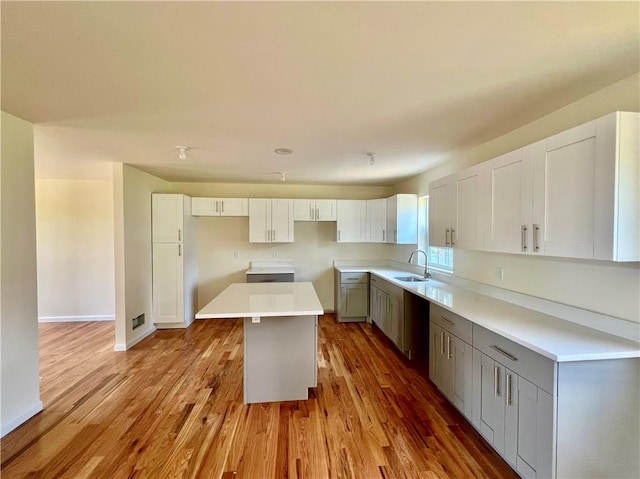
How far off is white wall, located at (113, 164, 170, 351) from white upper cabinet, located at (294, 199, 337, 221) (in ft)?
7.68

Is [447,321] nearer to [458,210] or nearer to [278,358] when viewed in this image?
[458,210]

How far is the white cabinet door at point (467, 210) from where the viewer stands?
2.43 metres

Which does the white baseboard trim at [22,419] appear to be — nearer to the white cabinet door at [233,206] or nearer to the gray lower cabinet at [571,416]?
the white cabinet door at [233,206]

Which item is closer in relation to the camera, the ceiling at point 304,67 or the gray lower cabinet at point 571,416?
the ceiling at point 304,67

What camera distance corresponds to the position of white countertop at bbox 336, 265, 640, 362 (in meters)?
1.45

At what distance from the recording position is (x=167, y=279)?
447cm

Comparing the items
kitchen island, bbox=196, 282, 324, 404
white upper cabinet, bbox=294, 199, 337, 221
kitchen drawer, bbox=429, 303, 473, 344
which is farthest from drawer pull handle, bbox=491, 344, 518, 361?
white upper cabinet, bbox=294, 199, 337, 221

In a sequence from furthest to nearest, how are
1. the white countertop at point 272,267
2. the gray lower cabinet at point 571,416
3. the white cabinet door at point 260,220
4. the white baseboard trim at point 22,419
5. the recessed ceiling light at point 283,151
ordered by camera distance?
the white cabinet door at point 260,220
the white countertop at point 272,267
the recessed ceiling light at point 283,151
the white baseboard trim at point 22,419
the gray lower cabinet at point 571,416

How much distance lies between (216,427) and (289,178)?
350cm

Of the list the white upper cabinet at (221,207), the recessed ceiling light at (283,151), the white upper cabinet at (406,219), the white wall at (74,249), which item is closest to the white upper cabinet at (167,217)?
the white upper cabinet at (221,207)

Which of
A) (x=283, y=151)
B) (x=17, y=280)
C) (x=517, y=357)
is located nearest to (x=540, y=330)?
(x=517, y=357)

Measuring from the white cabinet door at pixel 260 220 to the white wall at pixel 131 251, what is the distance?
154cm

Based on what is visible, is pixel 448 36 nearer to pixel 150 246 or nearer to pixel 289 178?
pixel 289 178

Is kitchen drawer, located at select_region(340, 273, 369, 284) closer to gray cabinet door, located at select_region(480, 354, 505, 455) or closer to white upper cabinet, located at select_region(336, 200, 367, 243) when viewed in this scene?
white upper cabinet, located at select_region(336, 200, 367, 243)
